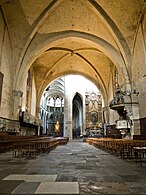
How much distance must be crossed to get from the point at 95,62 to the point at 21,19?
11475 mm

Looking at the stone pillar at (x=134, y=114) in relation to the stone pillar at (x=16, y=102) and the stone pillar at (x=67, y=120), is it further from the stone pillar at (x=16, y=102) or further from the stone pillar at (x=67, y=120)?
the stone pillar at (x=67, y=120)

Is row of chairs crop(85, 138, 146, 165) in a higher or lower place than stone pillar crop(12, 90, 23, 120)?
lower

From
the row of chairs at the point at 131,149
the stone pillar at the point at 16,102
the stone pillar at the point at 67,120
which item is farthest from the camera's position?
the stone pillar at the point at 67,120

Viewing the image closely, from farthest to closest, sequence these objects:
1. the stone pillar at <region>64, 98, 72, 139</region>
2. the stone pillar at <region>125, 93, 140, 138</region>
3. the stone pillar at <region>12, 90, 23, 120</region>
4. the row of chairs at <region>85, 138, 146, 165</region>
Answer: the stone pillar at <region>64, 98, 72, 139</region>
the stone pillar at <region>12, 90, 23, 120</region>
the stone pillar at <region>125, 93, 140, 138</region>
the row of chairs at <region>85, 138, 146, 165</region>

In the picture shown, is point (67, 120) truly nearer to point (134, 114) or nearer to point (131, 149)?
point (134, 114)

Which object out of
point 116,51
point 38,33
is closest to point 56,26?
point 38,33

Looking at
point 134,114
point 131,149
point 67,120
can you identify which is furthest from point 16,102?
point 67,120

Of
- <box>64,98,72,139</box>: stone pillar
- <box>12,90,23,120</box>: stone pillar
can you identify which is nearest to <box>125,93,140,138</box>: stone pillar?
<box>12,90,23,120</box>: stone pillar

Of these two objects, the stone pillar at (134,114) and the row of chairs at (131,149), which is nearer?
the row of chairs at (131,149)

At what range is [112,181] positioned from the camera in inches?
116

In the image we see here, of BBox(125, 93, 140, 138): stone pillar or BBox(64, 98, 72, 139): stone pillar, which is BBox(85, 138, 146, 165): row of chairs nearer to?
BBox(125, 93, 140, 138): stone pillar

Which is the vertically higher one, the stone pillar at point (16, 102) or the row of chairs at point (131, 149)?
the stone pillar at point (16, 102)

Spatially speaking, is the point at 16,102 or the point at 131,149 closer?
the point at 131,149

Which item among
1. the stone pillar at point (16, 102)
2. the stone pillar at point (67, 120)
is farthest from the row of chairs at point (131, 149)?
the stone pillar at point (67, 120)
